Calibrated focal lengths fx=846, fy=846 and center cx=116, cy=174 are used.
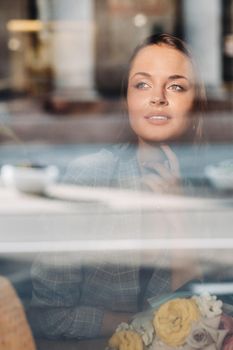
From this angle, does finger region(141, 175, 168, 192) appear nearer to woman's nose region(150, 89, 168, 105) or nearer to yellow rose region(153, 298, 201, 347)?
woman's nose region(150, 89, 168, 105)

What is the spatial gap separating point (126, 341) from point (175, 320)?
127 mm

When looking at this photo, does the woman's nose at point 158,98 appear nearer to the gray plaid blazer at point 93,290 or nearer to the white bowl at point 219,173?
the gray plaid blazer at point 93,290

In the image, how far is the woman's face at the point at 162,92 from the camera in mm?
2113

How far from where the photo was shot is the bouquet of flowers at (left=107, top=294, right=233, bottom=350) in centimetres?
197

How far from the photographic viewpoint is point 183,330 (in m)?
1.97

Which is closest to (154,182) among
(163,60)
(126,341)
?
(163,60)

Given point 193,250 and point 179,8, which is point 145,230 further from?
point 179,8

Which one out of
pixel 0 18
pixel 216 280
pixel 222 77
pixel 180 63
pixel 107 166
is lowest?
pixel 222 77

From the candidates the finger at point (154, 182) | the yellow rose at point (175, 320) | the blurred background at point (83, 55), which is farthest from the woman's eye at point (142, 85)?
the blurred background at point (83, 55)

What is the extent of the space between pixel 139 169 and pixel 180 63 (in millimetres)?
284

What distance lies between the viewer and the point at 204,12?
17391mm

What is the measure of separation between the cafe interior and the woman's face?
81mm

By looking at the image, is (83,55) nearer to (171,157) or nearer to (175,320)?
(171,157)

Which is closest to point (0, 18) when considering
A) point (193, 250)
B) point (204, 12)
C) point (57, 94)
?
point (57, 94)
